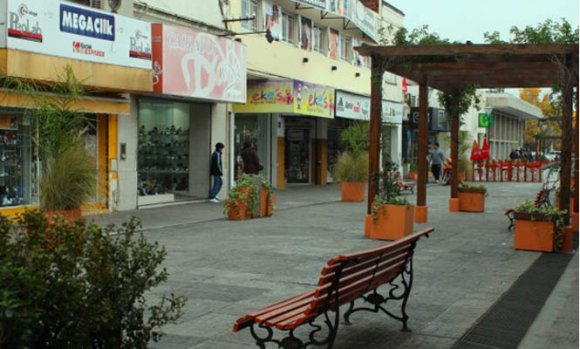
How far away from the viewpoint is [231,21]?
69.9 ft

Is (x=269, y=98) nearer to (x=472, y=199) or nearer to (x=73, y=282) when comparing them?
(x=472, y=199)

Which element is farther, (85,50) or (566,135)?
(85,50)

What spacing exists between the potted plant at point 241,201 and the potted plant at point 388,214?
3.74 meters

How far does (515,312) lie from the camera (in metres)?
7.31

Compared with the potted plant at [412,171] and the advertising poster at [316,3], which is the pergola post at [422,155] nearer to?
the advertising poster at [316,3]

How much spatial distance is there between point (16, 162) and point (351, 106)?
53.0 ft

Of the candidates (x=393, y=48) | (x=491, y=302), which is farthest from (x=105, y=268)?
(x=393, y=48)

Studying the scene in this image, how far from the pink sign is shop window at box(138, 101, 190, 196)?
58.0 inches

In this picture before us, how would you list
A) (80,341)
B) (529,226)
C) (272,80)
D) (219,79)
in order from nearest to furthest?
(80,341) → (529,226) → (219,79) → (272,80)

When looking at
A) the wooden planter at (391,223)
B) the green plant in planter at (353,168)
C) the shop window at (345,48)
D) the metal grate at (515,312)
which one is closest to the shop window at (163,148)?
the green plant in planter at (353,168)

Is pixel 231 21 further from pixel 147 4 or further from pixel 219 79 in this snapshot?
pixel 147 4

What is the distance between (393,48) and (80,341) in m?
10.3

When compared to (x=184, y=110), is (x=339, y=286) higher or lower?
lower

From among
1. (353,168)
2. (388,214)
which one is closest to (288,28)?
(353,168)
